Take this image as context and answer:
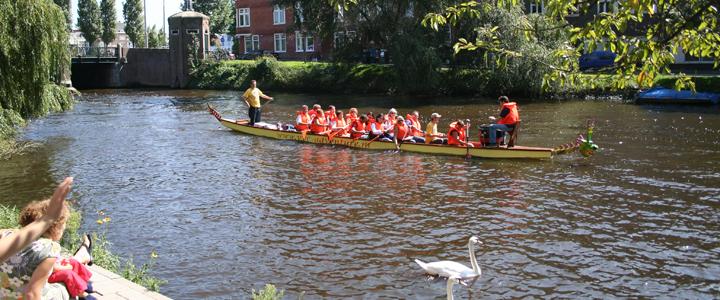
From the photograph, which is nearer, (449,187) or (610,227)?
(610,227)

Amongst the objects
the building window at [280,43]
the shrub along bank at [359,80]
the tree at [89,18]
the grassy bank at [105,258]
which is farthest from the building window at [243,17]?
the grassy bank at [105,258]

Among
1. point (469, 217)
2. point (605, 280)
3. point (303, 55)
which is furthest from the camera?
point (303, 55)

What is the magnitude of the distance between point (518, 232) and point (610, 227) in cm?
179

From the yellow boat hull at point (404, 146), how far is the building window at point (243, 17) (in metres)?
46.4

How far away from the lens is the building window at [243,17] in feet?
242

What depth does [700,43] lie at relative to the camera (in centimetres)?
549

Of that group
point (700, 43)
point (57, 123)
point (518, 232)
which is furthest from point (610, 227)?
point (57, 123)

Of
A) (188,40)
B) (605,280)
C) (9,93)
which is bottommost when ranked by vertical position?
(605,280)

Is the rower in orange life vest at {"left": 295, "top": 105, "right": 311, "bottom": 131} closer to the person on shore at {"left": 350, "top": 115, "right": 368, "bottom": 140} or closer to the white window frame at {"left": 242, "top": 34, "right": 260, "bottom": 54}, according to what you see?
the person on shore at {"left": 350, "top": 115, "right": 368, "bottom": 140}

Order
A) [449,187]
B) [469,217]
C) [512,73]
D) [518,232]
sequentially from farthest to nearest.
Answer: [512,73] → [449,187] → [469,217] → [518,232]

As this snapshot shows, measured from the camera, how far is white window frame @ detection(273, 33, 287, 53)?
69938 mm

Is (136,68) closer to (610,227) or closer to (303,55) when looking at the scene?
(303,55)

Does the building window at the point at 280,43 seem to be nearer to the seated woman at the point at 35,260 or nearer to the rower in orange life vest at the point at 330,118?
the rower in orange life vest at the point at 330,118

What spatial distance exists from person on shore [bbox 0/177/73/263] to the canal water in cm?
607
